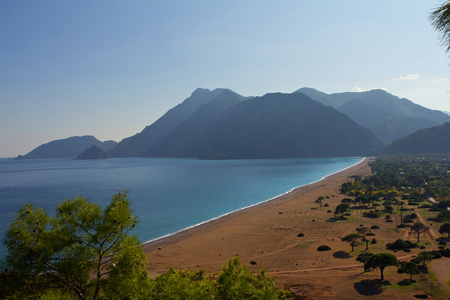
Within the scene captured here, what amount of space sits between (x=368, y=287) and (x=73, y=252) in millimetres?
25070

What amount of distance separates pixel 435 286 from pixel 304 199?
174ft

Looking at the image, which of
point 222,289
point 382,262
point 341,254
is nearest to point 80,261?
point 222,289

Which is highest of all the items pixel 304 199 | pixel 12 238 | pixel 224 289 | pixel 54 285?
pixel 12 238

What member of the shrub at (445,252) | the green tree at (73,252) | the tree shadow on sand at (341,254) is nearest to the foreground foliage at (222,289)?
the green tree at (73,252)

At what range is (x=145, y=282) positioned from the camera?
1130cm

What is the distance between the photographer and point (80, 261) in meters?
11.0

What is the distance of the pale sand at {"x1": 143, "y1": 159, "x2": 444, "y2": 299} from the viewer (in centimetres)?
2708

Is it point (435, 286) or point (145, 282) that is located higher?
point (145, 282)

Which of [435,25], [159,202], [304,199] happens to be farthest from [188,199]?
[435,25]

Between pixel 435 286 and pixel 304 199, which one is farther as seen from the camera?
pixel 304 199

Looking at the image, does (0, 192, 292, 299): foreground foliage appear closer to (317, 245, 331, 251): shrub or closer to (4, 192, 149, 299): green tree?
(4, 192, 149, 299): green tree

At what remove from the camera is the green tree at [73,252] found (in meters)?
10.3

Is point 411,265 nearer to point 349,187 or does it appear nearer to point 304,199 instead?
point 304,199

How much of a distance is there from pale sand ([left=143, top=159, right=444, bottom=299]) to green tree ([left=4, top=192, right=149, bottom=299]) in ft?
62.3
